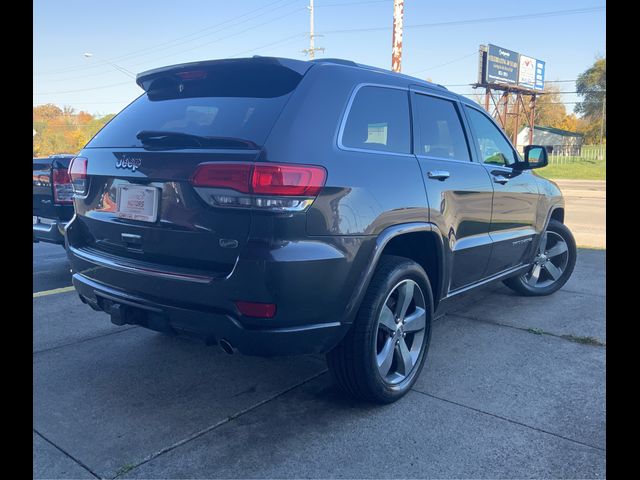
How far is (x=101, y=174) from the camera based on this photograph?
9.96 feet

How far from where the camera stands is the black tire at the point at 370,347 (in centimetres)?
291

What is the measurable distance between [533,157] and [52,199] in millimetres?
4780

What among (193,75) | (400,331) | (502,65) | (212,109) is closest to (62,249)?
(193,75)

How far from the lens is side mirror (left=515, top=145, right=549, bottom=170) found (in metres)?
4.71

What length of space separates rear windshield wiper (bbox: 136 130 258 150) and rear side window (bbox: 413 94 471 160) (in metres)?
1.27

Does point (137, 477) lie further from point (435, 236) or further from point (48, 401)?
point (435, 236)

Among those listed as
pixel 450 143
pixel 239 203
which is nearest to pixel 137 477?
pixel 239 203

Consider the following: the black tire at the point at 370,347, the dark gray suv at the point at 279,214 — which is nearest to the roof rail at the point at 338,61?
the dark gray suv at the point at 279,214

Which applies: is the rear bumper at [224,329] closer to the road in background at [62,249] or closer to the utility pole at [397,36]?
the road in background at [62,249]

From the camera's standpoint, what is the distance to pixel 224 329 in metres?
2.58

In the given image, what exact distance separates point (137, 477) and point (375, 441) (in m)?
1.12

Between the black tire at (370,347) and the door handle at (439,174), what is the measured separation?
57cm

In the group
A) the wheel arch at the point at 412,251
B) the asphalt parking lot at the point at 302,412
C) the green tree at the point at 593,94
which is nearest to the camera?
the asphalt parking lot at the point at 302,412

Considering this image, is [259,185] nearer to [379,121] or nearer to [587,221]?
[379,121]
